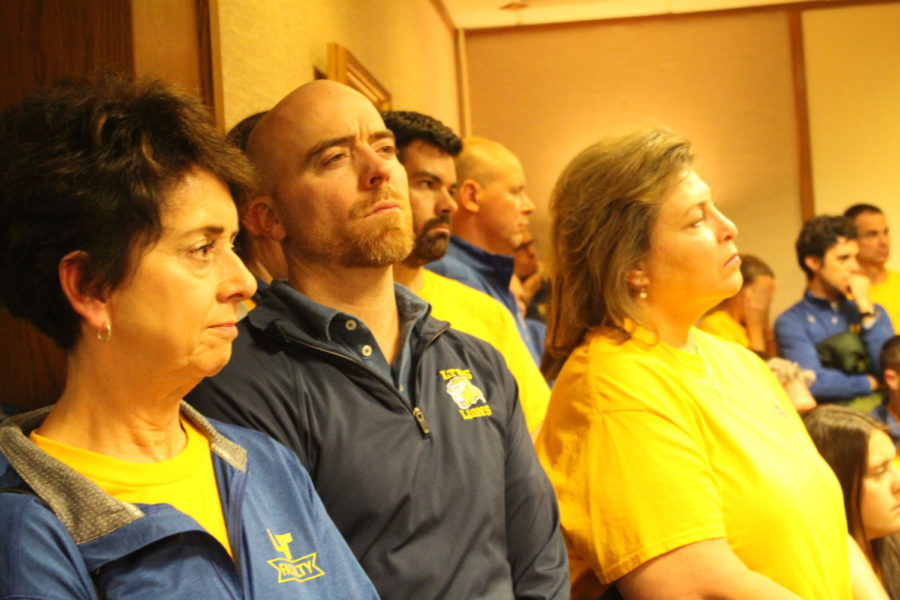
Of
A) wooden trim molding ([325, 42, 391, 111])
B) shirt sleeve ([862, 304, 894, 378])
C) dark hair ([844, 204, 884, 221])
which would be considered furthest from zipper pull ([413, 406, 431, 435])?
dark hair ([844, 204, 884, 221])

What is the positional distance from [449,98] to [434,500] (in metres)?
4.60

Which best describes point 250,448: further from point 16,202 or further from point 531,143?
point 531,143

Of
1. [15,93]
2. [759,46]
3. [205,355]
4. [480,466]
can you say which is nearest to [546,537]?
[480,466]

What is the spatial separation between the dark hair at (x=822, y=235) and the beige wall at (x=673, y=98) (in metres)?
1.72

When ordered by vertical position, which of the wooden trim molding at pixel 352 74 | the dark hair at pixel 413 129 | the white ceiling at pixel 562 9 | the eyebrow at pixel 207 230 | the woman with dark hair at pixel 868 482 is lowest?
the woman with dark hair at pixel 868 482

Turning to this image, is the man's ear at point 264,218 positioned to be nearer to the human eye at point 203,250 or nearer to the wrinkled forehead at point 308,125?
the wrinkled forehead at point 308,125

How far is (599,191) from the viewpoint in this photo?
196 centimetres

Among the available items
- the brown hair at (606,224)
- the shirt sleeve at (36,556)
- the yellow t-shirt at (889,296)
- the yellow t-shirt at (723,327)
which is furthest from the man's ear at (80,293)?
the yellow t-shirt at (889,296)

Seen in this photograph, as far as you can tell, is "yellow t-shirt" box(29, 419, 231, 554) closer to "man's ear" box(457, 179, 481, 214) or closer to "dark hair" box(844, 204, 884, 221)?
"man's ear" box(457, 179, 481, 214)

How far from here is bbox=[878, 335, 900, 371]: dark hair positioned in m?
3.76

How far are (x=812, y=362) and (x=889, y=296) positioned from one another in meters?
0.92

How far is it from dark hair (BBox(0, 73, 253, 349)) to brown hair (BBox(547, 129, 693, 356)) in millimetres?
958

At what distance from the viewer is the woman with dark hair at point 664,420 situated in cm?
167

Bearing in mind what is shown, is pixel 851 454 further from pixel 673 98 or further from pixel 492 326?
pixel 673 98
